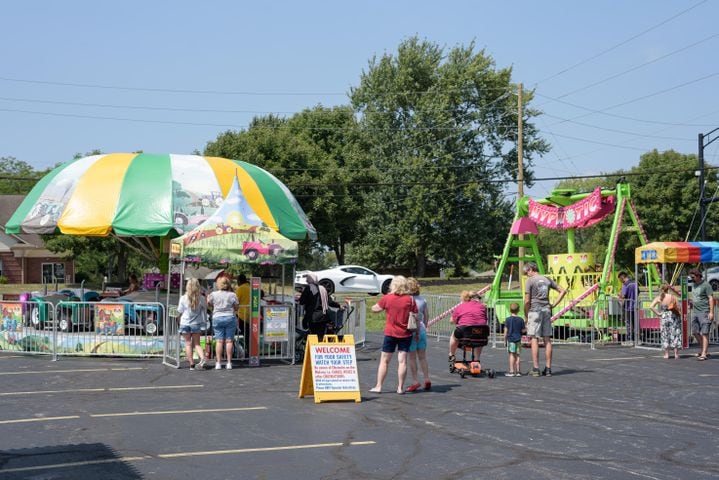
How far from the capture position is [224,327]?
15.6 m

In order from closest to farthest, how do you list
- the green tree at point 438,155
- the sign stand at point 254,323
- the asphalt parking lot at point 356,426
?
1. the asphalt parking lot at point 356,426
2. the sign stand at point 254,323
3. the green tree at point 438,155

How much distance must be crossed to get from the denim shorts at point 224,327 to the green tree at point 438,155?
3704 cm

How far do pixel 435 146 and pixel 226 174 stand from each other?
108 ft


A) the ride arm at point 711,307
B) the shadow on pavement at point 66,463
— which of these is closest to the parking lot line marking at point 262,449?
the shadow on pavement at point 66,463

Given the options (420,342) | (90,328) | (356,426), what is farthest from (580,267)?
(356,426)

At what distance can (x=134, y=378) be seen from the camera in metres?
14.4

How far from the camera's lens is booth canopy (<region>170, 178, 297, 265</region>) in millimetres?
16531

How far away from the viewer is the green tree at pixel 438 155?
5384 centimetres

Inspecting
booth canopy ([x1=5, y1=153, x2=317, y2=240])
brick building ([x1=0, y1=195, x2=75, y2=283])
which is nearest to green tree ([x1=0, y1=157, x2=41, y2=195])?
brick building ([x1=0, y1=195, x2=75, y2=283])

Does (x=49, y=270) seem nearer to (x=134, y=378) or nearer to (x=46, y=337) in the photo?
(x=46, y=337)

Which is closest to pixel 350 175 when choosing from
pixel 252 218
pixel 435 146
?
pixel 435 146

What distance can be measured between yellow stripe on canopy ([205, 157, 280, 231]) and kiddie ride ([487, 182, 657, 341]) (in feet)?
20.4

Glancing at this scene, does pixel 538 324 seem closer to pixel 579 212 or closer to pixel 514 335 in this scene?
pixel 514 335

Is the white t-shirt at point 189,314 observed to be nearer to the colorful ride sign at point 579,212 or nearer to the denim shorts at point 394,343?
the denim shorts at point 394,343
